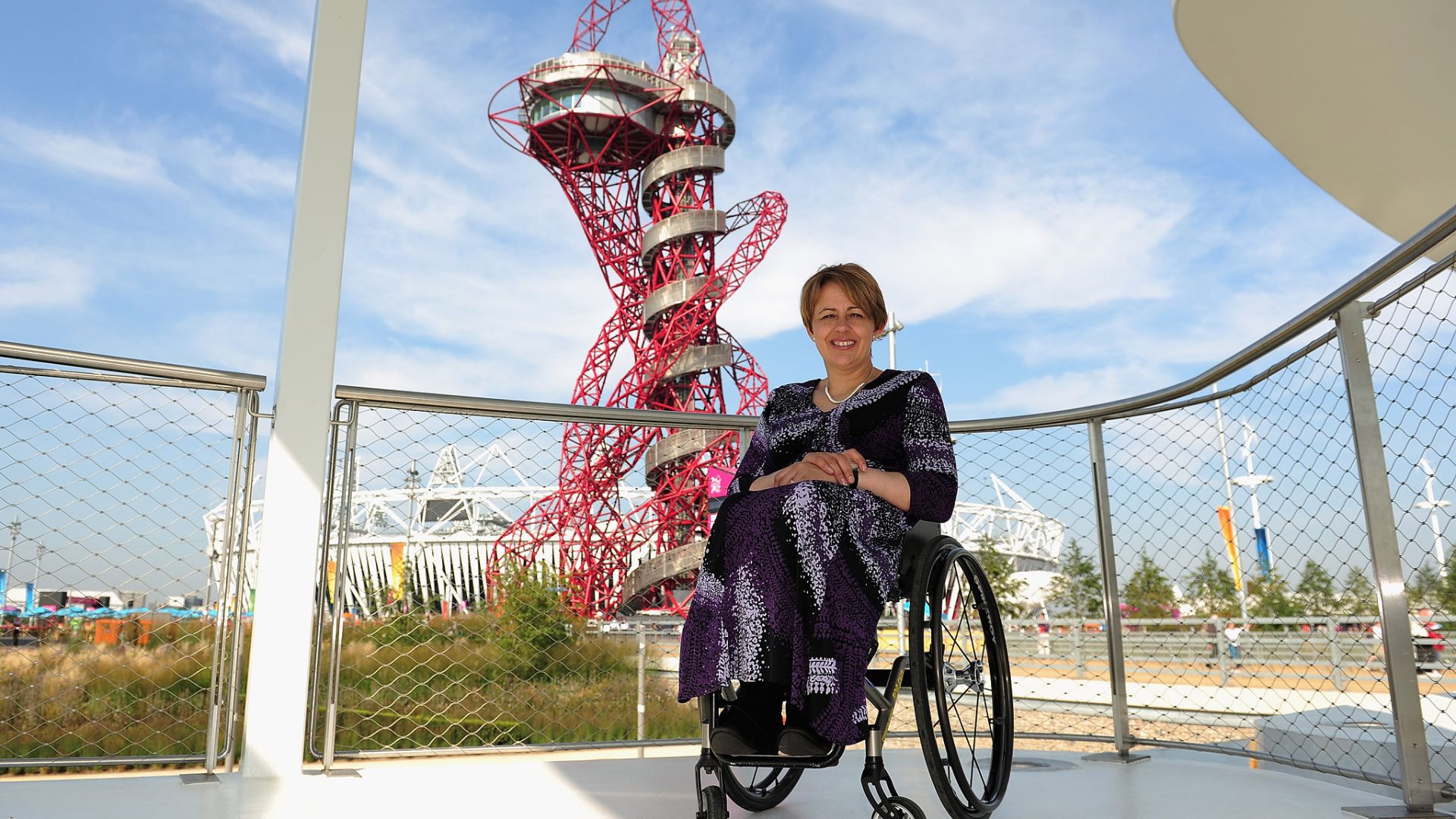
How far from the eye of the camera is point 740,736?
1.00m

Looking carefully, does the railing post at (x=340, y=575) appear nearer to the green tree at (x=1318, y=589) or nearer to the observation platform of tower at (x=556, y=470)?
the observation platform of tower at (x=556, y=470)

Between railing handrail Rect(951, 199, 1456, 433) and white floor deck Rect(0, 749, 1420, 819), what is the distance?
2.23 feet

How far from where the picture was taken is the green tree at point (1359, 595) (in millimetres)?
1465

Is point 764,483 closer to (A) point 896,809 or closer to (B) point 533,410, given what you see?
(A) point 896,809

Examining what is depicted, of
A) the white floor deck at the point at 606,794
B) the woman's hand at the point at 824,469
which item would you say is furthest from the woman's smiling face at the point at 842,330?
the white floor deck at the point at 606,794

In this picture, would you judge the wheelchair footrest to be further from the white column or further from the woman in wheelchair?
Result: the white column

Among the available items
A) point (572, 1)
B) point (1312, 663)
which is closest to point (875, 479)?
point (1312, 663)

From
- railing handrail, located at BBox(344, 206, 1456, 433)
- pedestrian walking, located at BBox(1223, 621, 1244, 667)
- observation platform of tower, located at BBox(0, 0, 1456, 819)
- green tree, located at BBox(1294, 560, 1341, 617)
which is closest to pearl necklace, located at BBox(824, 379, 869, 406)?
observation platform of tower, located at BBox(0, 0, 1456, 819)

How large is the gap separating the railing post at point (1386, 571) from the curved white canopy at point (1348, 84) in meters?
2.01

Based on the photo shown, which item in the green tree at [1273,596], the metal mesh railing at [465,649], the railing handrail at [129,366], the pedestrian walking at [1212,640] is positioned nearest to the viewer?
the railing handrail at [129,366]

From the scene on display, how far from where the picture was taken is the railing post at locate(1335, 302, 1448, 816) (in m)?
1.21

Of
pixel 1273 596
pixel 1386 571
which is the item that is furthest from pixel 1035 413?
pixel 1273 596

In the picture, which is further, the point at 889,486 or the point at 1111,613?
the point at 1111,613

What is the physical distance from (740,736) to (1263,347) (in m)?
1.12
